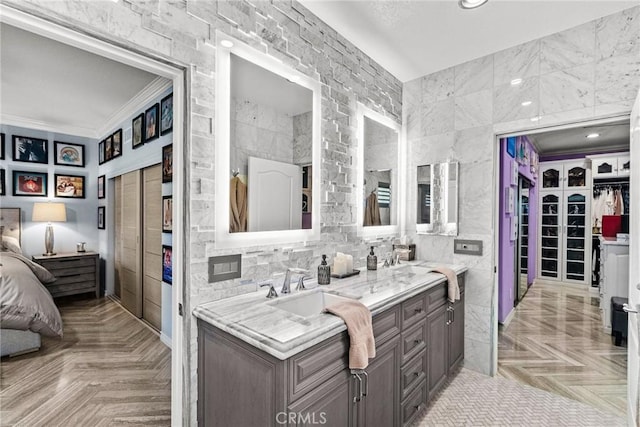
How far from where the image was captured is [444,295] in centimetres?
247

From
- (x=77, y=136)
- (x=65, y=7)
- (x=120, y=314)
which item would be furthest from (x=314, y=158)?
(x=77, y=136)

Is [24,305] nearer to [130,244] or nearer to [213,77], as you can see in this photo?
[130,244]

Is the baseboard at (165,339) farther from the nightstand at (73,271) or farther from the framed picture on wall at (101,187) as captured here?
the framed picture on wall at (101,187)

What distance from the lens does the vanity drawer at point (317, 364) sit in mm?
1181

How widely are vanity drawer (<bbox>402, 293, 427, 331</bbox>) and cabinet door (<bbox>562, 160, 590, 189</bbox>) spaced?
588 centimetres

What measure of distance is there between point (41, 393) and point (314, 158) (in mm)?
2796

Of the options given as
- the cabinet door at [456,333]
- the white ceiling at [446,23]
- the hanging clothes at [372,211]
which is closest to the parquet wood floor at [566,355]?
the cabinet door at [456,333]

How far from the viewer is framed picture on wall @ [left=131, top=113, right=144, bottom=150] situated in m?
3.60

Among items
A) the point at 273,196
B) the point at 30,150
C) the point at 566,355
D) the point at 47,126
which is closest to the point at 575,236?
the point at 566,355

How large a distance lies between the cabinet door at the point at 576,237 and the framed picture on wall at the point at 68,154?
348 inches

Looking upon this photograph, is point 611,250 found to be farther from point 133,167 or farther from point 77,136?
point 77,136
